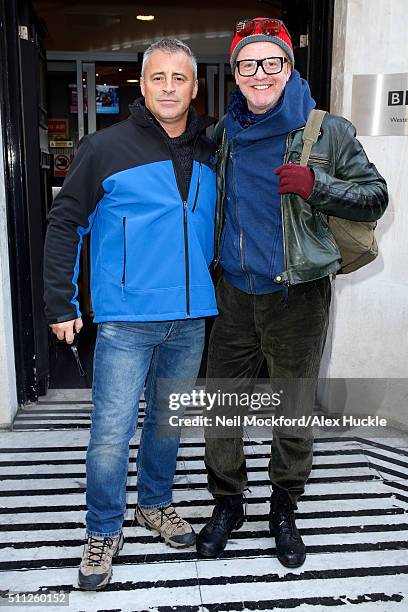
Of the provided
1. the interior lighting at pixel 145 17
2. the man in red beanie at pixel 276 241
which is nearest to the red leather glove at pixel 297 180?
the man in red beanie at pixel 276 241

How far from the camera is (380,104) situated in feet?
11.2

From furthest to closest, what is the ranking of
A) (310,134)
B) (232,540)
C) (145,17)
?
(145,17)
(232,540)
(310,134)

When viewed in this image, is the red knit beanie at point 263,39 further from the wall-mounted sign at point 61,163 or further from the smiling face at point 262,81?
the wall-mounted sign at point 61,163

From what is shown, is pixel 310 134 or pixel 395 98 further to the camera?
pixel 395 98

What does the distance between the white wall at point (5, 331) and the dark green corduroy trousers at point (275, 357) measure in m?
1.61

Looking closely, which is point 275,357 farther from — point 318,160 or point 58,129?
point 58,129

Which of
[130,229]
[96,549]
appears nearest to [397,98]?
[130,229]

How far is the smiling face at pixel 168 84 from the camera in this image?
2100mm

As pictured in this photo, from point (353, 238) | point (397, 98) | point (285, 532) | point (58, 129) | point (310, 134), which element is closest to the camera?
point (310, 134)

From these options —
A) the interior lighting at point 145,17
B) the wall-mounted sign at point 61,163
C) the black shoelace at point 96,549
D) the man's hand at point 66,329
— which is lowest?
the black shoelace at point 96,549

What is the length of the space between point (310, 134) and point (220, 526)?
1583 millimetres

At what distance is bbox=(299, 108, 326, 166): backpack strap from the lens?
6.93 ft

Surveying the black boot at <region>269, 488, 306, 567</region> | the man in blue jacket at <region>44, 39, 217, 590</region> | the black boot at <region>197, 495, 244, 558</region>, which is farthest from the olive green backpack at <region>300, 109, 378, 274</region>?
the black boot at <region>197, 495, 244, 558</region>

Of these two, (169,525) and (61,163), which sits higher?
(61,163)
